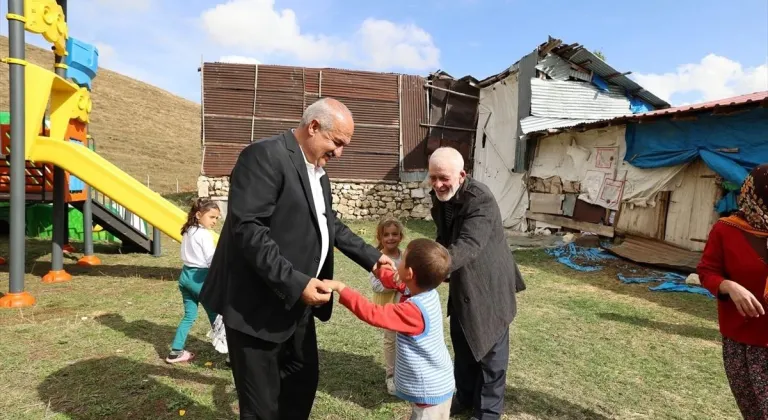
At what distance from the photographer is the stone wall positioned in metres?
16.4

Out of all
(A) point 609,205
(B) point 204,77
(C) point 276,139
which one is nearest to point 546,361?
(C) point 276,139

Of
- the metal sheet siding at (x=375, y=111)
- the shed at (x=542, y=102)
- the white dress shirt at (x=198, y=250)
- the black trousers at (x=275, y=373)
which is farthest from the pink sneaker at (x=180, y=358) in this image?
the metal sheet siding at (x=375, y=111)

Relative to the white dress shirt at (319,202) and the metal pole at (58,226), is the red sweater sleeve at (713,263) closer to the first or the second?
the white dress shirt at (319,202)

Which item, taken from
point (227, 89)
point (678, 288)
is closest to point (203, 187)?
point (227, 89)

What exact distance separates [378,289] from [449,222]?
2.69ft

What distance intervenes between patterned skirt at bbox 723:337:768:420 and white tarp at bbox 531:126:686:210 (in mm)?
7793

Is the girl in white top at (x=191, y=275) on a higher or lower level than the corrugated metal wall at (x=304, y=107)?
lower

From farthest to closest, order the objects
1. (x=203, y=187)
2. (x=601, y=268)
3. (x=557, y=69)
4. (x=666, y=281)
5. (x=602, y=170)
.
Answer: (x=203, y=187) < (x=557, y=69) < (x=602, y=170) < (x=601, y=268) < (x=666, y=281)

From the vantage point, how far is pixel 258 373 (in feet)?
7.34

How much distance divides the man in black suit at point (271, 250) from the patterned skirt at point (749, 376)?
2137 millimetres

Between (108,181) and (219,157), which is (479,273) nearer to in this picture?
(108,181)

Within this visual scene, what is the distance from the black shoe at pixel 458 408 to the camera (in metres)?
3.36

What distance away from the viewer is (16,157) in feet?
18.6

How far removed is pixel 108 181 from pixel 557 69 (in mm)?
11965
